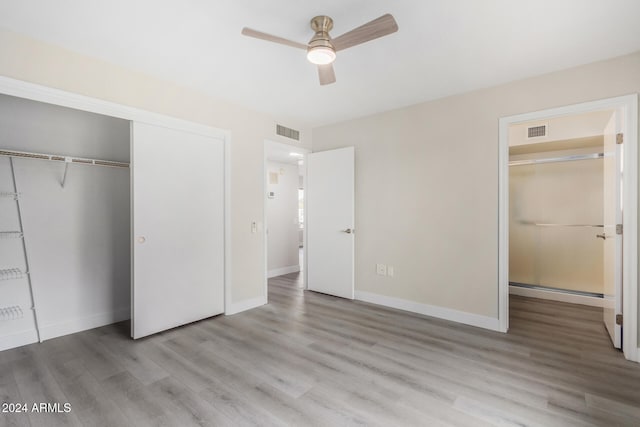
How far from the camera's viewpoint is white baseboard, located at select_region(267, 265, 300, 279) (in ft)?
18.5

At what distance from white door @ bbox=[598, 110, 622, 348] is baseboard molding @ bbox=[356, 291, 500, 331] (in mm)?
965

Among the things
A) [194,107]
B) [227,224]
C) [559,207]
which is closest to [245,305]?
[227,224]

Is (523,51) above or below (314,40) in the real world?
above

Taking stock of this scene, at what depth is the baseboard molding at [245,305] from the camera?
11.7 ft

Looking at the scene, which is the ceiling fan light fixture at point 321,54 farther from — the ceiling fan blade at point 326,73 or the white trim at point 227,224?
the white trim at point 227,224

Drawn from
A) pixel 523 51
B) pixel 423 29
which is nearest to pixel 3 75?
pixel 423 29

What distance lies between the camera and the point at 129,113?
2732mm

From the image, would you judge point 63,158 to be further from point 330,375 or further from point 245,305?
point 330,375

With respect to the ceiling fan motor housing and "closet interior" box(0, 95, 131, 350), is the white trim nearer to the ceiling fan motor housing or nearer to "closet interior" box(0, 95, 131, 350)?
"closet interior" box(0, 95, 131, 350)

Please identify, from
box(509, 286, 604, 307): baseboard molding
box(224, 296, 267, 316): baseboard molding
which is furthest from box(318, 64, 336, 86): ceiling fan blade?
box(509, 286, 604, 307): baseboard molding

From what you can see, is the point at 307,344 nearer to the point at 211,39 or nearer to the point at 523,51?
the point at 211,39

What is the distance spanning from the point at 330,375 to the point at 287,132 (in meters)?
3.22

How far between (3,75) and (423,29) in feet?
9.95

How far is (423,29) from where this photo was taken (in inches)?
82.7
